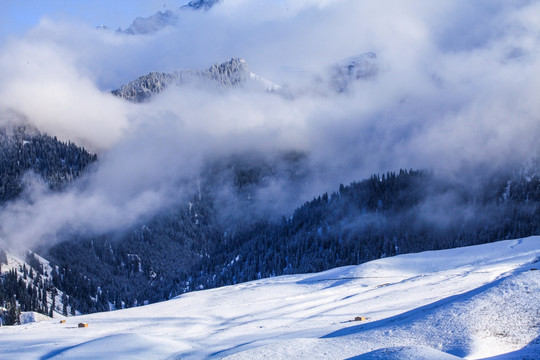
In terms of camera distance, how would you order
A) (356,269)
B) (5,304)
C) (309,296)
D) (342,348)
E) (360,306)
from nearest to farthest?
(342,348), (360,306), (309,296), (356,269), (5,304)

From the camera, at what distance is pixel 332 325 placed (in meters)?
49.1

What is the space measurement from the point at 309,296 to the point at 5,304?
428 feet

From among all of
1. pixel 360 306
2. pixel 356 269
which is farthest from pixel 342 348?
pixel 356 269

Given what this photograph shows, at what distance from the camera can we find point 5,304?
18088 centimetres

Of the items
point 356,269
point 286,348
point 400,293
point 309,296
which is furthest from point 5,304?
point 286,348

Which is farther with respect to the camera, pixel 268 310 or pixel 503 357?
pixel 268 310

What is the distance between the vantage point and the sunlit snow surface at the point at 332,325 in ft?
111

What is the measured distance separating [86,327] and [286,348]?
33899 mm

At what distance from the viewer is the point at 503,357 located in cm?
2905

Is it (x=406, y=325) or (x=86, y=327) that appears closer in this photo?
(x=406, y=325)

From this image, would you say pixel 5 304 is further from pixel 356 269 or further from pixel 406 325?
pixel 406 325

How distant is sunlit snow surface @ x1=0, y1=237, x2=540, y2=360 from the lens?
111 ft

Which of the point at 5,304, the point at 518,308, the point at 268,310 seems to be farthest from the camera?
the point at 5,304

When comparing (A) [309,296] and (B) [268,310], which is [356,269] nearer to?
(A) [309,296]
